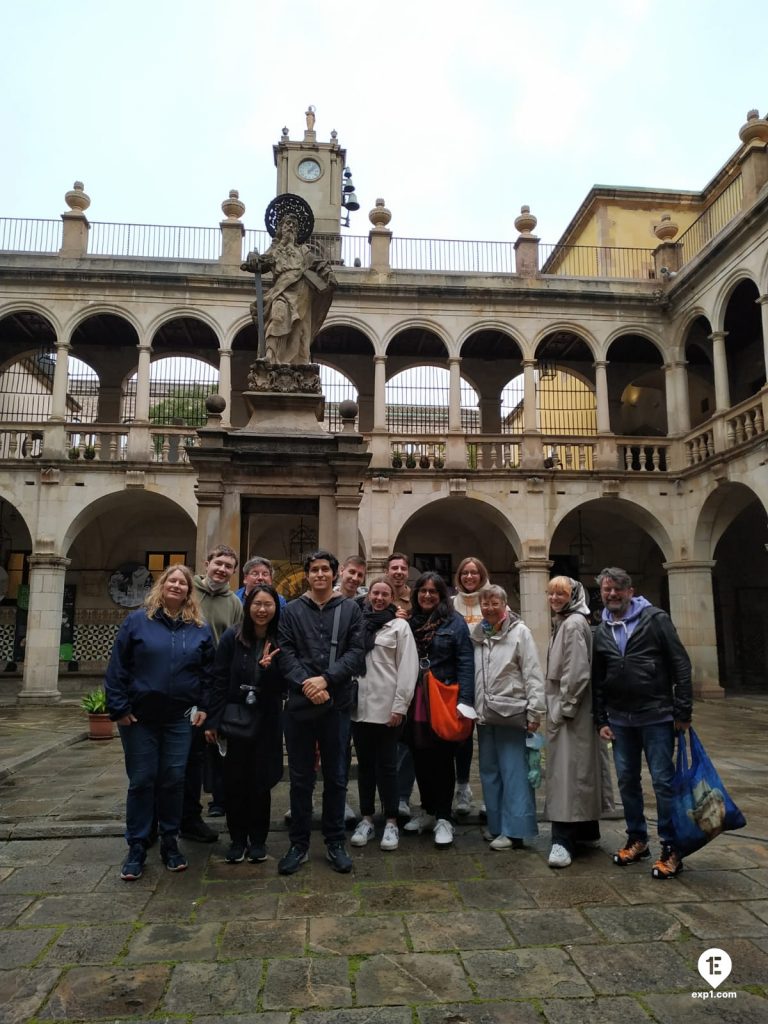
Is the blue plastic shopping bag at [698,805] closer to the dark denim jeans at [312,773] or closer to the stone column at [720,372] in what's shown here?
the dark denim jeans at [312,773]

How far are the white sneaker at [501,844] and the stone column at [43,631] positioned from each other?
14188mm

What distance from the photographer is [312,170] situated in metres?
20.3

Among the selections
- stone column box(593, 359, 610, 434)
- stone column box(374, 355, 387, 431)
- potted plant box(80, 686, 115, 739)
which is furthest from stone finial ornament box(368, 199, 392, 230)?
potted plant box(80, 686, 115, 739)

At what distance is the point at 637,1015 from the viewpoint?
258 cm

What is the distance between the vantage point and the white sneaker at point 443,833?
14.4ft

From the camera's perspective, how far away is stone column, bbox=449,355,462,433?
17.9 metres

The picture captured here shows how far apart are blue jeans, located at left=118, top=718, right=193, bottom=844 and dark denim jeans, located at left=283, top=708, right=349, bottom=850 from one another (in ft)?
2.14

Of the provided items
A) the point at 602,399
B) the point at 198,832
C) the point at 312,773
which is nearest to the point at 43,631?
the point at 198,832

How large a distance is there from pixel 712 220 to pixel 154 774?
60.3 feet

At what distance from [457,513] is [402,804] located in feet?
49.3

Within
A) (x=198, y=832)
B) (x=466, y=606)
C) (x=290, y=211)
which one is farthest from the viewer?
(x=290, y=211)

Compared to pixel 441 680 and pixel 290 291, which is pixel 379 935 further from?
pixel 290 291

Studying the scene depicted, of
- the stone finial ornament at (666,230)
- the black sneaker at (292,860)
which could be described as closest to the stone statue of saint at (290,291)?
the black sneaker at (292,860)

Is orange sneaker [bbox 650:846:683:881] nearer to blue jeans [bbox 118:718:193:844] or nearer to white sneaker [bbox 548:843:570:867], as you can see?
white sneaker [bbox 548:843:570:867]
